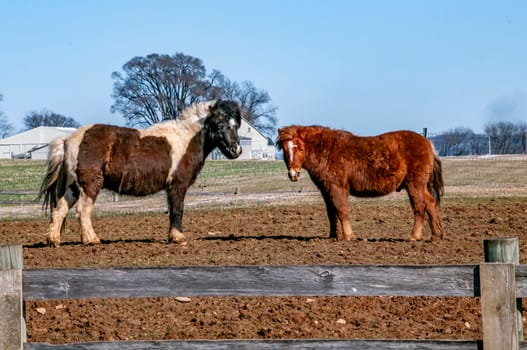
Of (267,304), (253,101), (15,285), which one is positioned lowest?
(267,304)

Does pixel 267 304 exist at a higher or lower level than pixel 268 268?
lower

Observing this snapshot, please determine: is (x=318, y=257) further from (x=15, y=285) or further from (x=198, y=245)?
(x=15, y=285)

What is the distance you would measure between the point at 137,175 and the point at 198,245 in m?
1.65

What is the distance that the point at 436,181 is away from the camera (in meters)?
12.3

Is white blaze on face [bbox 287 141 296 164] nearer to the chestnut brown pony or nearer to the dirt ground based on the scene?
the chestnut brown pony

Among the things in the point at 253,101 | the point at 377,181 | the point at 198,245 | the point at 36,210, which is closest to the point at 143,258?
the point at 198,245

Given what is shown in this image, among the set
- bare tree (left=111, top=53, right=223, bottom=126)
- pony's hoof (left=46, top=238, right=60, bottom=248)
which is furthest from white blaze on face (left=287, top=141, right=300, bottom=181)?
bare tree (left=111, top=53, right=223, bottom=126)

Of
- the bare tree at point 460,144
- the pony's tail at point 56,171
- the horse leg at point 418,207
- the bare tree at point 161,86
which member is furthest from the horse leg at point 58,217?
the bare tree at point 161,86

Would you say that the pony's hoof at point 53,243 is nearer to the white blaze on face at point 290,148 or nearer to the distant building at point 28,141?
the white blaze on face at point 290,148

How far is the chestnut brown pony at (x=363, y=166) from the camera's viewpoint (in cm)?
1188

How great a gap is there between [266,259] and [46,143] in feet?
242

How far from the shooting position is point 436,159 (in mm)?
12102

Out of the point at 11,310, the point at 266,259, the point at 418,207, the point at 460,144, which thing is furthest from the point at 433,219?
the point at 460,144

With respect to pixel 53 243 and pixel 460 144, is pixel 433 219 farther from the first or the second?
pixel 460 144
